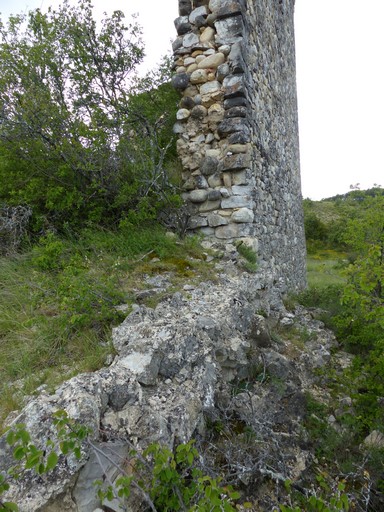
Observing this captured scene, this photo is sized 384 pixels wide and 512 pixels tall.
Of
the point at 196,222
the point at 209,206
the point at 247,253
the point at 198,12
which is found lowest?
the point at 247,253

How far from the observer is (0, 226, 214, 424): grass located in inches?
86.6

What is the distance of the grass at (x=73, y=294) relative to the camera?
7.22 ft

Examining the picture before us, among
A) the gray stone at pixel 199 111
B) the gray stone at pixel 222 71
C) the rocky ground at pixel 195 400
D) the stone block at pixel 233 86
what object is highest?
the gray stone at pixel 222 71

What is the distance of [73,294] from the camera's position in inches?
101

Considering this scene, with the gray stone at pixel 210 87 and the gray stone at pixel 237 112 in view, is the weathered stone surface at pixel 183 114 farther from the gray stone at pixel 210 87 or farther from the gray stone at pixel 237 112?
the gray stone at pixel 237 112

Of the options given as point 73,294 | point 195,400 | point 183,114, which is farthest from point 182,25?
point 195,400

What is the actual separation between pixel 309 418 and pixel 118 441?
1.79m

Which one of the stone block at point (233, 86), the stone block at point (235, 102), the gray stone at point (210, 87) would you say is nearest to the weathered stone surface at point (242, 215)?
the stone block at point (235, 102)

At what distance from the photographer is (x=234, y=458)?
193 centimetres

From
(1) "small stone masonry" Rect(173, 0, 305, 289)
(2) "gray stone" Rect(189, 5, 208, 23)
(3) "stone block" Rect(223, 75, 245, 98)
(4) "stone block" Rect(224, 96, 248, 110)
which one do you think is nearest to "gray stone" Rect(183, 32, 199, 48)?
(1) "small stone masonry" Rect(173, 0, 305, 289)

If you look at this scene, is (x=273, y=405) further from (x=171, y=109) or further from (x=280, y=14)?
(x=280, y=14)

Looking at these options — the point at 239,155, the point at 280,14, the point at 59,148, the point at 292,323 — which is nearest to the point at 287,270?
the point at 292,323

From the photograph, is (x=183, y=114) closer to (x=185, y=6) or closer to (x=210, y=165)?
(x=210, y=165)

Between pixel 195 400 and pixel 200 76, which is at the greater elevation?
pixel 200 76
